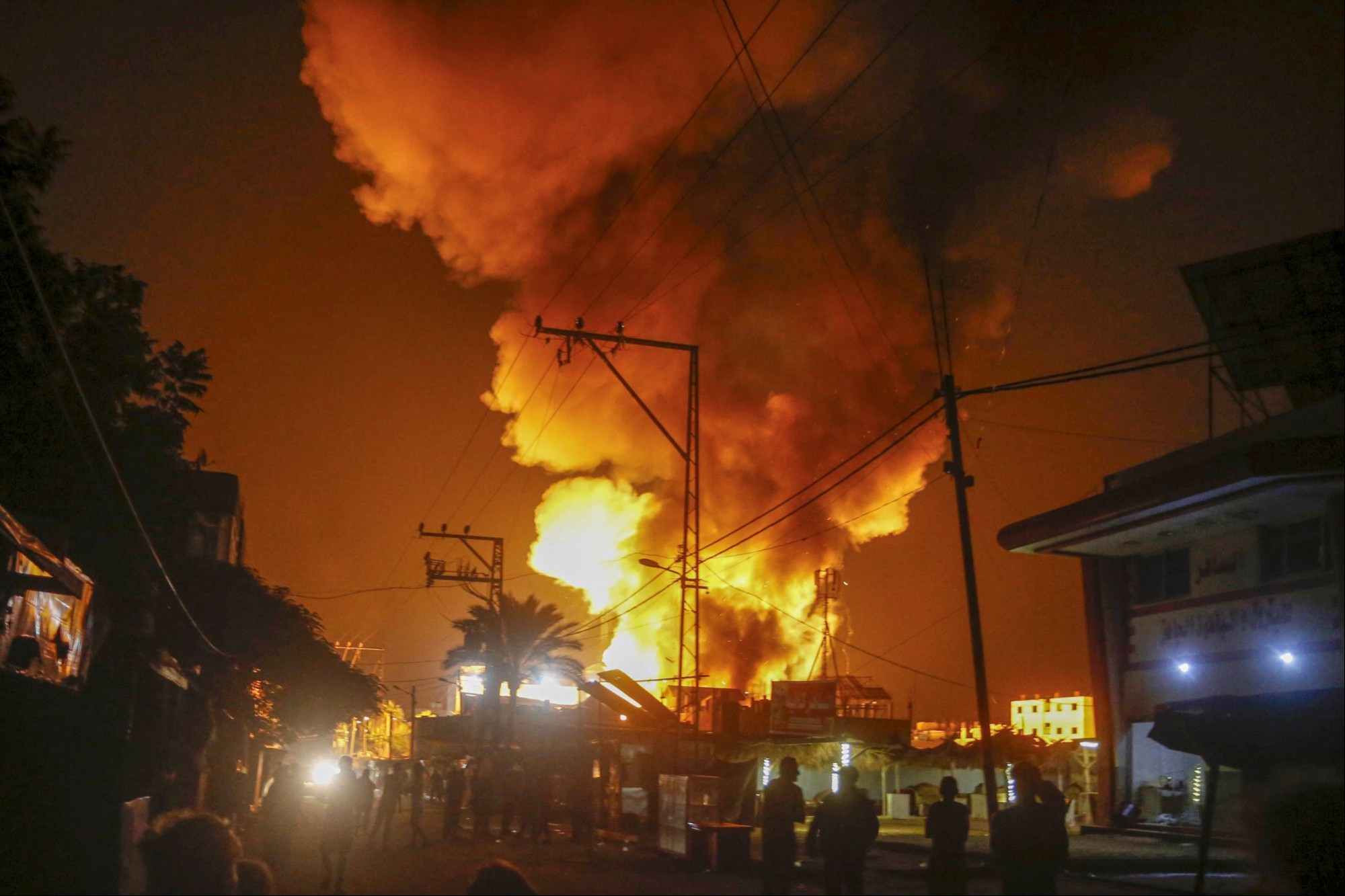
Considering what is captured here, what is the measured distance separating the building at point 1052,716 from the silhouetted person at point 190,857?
91632 mm

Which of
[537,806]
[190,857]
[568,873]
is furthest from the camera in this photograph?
[537,806]

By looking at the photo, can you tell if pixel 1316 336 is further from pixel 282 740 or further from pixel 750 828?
pixel 282 740

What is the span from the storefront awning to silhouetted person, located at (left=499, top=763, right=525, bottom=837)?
16319mm

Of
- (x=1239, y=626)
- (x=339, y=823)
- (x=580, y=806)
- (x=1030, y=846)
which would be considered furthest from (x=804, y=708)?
(x=1030, y=846)

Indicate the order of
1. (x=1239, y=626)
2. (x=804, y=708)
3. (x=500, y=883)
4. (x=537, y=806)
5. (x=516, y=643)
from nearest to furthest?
(x=500, y=883), (x=1239, y=626), (x=537, y=806), (x=804, y=708), (x=516, y=643)

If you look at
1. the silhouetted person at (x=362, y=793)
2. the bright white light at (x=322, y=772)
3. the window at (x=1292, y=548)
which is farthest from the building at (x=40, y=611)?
the bright white light at (x=322, y=772)

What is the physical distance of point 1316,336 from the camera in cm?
2386

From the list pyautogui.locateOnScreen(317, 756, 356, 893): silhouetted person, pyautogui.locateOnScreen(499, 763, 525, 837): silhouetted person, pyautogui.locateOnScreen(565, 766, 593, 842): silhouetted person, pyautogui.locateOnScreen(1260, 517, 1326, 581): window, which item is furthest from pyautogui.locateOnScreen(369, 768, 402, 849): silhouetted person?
pyautogui.locateOnScreen(1260, 517, 1326, 581): window

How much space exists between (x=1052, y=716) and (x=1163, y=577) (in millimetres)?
78633

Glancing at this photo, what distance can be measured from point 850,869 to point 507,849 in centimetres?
1305

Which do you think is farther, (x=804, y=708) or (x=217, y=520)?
(x=217, y=520)

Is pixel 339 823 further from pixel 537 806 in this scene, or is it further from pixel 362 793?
pixel 537 806

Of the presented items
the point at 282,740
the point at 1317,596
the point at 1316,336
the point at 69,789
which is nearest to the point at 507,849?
the point at 69,789

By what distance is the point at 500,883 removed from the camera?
606cm
